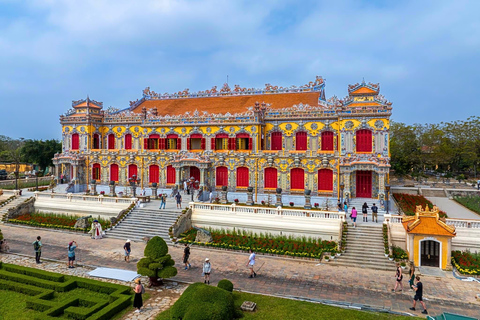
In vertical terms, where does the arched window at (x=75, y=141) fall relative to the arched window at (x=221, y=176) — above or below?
above

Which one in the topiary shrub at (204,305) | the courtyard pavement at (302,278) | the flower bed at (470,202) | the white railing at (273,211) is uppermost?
the white railing at (273,211)

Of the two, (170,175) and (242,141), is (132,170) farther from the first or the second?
(242,141)

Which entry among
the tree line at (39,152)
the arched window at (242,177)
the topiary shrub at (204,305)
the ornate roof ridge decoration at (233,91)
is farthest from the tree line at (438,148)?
the tree line at (39,152)

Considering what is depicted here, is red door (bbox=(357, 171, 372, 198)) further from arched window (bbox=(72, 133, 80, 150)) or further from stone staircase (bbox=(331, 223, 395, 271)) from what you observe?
arched window (bbox=(72, 133, 80, 150))

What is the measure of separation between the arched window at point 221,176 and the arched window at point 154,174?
290 inches

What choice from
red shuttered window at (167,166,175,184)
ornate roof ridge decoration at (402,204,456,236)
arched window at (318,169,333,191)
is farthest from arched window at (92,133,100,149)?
ornate roof ridge decoration at (402,204,456,236)

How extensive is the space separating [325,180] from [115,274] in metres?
21.6

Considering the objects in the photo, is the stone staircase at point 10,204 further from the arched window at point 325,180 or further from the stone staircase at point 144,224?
the arched window at point 325,180

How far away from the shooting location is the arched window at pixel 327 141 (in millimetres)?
33156

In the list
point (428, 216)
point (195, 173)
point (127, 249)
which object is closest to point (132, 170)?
point (195, 173)

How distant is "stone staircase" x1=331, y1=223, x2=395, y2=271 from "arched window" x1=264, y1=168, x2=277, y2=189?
12.2m

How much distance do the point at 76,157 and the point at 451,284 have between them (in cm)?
3881

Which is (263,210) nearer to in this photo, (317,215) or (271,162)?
(317,215)

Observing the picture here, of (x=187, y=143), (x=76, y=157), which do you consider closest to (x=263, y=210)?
(x=187, y=143)
